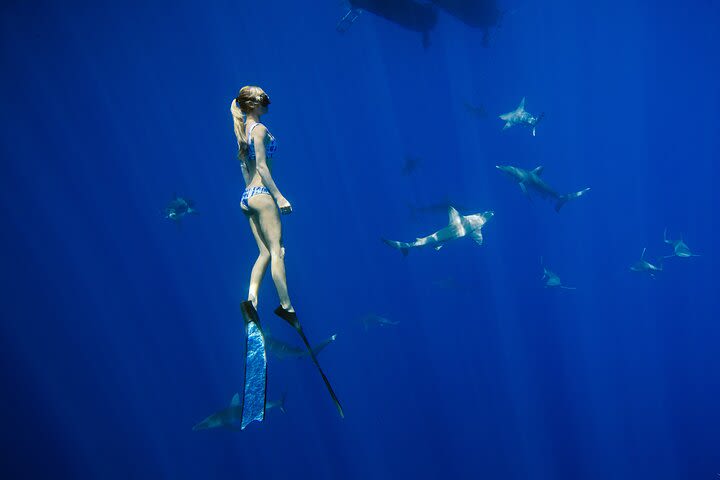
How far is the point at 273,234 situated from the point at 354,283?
21.3 meters

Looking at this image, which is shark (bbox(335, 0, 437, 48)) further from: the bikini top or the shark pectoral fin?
the bikini top

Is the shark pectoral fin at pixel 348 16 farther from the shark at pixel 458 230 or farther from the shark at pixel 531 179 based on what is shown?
the shark at pixel 458 230

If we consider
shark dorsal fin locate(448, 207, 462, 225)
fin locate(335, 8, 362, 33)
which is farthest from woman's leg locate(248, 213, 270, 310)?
fin locate(335, 8, 362, 33)

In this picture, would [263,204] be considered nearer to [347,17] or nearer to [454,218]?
[454,218]

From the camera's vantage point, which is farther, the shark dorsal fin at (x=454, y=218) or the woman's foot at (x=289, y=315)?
the shark dorsal fin at (x=454, y=218)

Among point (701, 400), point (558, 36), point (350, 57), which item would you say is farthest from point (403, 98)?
point (701, 400)

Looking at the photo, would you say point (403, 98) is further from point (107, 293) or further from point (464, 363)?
point (107, 293)

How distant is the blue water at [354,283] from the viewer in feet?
46.6

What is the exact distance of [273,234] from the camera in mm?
2764

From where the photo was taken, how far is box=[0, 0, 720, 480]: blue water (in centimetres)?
1422

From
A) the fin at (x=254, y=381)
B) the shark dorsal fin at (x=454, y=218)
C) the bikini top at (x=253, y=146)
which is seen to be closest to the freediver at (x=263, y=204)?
the bikini top at (x=253, y=146)

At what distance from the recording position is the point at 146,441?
1627cm

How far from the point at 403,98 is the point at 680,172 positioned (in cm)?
2842

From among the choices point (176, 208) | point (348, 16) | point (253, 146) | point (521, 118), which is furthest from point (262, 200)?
point (348, 16)
